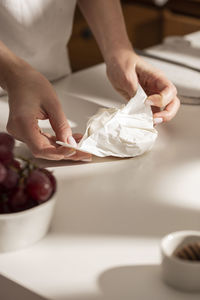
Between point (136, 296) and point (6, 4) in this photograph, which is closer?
point (136, 296)

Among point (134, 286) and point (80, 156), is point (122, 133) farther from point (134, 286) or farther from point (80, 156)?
point (134, 286)

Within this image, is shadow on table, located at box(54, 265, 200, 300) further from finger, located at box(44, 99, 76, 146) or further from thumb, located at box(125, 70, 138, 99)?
thumb, located at box(125, 70, 138, 99)

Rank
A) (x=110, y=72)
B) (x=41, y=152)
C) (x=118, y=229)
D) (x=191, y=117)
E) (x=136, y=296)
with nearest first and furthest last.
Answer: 1. (x=136, y=296)
2. (x=118, y=229)
3. (x=41, y=152)
4. (x=191, y=117)
5. (x=110, y=72)

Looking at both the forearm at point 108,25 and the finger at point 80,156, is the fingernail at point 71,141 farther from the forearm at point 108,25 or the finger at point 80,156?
the forearm at point 108,25

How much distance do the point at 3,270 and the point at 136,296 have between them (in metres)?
0.17

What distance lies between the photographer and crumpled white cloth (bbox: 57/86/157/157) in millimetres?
958

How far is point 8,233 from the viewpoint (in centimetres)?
71

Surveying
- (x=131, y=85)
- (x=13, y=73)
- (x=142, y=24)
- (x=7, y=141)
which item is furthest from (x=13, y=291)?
(x=142, y=24)

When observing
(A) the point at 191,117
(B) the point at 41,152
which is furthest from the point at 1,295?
(A) the point at 191,117

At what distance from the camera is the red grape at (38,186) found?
26.7 inches

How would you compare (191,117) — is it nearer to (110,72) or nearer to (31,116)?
(110,72)

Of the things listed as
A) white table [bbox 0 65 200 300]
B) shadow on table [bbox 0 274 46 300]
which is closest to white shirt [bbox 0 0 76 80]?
white table [bbox 0 65 200 300]

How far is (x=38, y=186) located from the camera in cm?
68

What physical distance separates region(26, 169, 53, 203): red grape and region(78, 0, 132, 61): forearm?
641 millimetres
